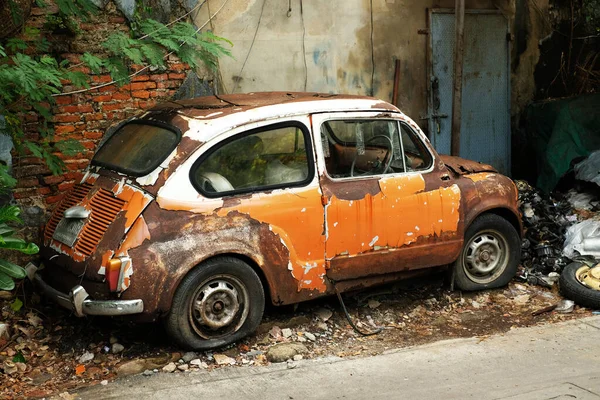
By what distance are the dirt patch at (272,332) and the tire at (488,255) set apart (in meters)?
0.15

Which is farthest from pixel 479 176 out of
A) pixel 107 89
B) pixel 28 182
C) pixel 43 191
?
pixel 28 182

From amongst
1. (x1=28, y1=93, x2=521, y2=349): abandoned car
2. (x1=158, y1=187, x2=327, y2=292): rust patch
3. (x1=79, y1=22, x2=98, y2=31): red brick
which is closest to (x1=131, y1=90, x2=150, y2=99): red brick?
(x1=79, y1=22, x2=98, y2=31): red brick

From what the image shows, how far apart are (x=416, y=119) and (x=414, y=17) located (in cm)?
130

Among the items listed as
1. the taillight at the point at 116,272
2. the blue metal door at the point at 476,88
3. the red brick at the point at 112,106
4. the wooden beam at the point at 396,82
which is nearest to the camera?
the taillight at the point at 116,272

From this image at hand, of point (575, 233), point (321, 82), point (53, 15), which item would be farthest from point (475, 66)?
point (53, 15)

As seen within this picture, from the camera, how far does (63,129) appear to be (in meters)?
7.32

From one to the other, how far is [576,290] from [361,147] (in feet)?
7.97

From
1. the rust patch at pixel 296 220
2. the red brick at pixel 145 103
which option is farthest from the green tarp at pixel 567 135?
the red brick at pixel 145 103

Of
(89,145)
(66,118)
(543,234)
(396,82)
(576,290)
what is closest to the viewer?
(576,290)

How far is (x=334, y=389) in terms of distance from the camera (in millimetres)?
5203

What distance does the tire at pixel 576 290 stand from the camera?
686 centimetres

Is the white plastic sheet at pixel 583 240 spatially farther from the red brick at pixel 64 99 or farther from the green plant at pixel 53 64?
the red brick at pixel 64 99

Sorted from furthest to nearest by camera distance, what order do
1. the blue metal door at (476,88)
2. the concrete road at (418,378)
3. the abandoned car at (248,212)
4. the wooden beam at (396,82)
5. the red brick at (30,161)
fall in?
the blue metal door at (476,88)
the wooden beam at (396,82)
the red brick at (30,161)
the abandoned car at (248,212)
the concrete road at (418,378)

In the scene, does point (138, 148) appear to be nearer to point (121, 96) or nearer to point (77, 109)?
point (77, 109)
